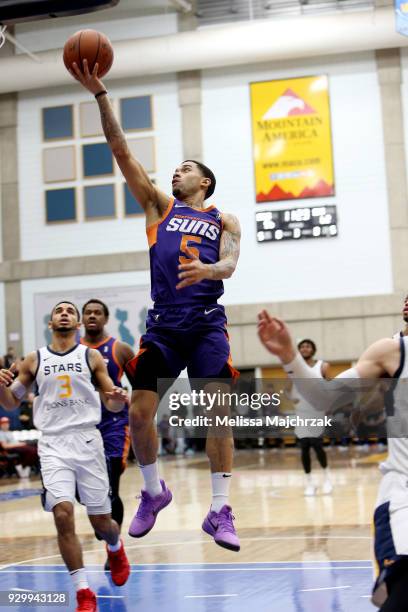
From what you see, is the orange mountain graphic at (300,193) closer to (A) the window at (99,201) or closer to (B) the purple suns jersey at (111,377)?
(A) the window at (99,201)

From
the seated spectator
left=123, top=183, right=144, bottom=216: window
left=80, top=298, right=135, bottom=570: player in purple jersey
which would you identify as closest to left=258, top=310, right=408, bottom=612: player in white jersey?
left=80, top=298, right=135, bottom=570: player in purple jersey

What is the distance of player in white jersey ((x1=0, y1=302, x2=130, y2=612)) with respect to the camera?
6449mm

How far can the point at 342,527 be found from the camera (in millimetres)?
9883

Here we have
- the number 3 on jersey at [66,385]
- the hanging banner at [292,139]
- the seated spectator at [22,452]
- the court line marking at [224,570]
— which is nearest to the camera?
the number 3 on jersey at [66,385]

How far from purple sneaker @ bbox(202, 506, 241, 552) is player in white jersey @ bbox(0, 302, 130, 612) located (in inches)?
53.0

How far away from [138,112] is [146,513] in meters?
20.0

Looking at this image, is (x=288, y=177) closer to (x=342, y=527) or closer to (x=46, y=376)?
(x=342, y=527)

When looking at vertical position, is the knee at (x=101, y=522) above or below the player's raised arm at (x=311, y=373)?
below

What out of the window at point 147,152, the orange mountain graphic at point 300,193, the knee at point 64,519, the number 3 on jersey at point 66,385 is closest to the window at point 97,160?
the window at point 147,152

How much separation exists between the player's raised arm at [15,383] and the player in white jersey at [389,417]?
2.97 metres

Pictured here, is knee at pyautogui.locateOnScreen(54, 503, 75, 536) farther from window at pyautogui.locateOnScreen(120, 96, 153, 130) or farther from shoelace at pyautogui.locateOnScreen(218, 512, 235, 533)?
window at pyautogui.locateOnScreen(120, 96, 153, 130)

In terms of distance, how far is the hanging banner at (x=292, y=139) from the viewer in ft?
76.0

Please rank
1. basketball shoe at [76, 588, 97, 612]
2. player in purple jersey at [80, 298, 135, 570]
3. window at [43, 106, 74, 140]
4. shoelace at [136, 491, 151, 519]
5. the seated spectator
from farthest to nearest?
1. window at [43, 106, 74, 140]
2. the seated spectator
3. player in purple jersey at [80, 298, 135, 570]
4. basketball shoe at [76, 588, 97, 612]
5. shoelace at [136, 491, 151, 519]

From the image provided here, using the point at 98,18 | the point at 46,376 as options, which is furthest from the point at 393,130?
the point at 46,376
